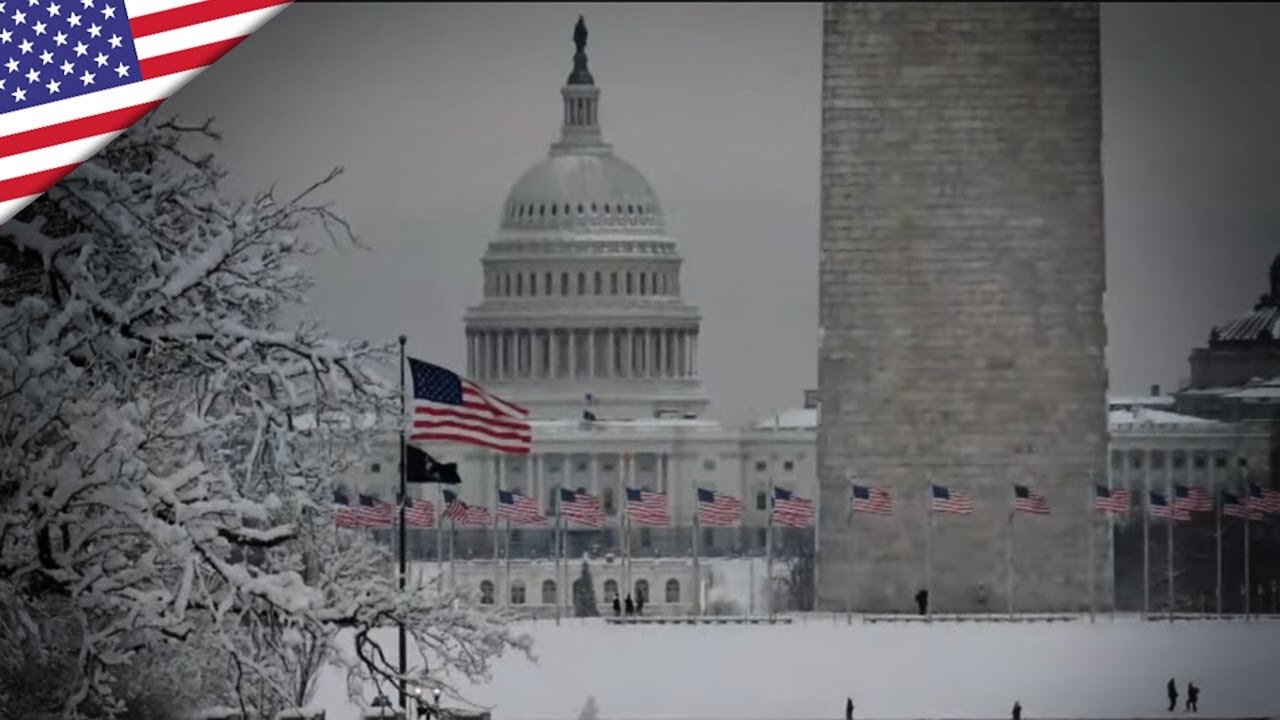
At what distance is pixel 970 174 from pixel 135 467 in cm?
4339

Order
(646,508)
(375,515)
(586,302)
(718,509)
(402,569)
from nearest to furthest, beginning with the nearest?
(402,569), (375,515), (718,509), (646,508), (586,302)

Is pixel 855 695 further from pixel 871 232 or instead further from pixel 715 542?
pixel 715 542

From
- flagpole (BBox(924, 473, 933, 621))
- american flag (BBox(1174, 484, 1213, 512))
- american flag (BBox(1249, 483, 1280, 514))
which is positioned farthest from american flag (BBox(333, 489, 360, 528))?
american flag (BBox(1249, 483, 1280, 514))

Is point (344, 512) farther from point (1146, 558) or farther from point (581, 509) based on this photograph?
point (1146, 558)

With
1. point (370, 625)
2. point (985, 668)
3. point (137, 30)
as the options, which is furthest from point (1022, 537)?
point (137, 30)

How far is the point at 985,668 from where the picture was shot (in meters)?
70.1

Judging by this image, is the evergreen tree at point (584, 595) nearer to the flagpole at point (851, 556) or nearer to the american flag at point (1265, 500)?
the flagpole at point (851, 556)

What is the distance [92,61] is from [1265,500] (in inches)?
2162

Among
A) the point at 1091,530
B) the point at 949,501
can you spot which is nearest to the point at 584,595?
the point at 1091,530

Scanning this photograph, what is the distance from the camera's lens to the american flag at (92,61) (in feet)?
96.5

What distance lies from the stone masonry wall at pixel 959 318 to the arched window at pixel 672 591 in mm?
36312

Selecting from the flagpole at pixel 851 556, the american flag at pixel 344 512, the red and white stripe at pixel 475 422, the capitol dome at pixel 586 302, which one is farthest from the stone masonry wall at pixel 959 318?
the capitol dome at pixel 586 302

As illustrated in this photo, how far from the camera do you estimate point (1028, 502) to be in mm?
79062

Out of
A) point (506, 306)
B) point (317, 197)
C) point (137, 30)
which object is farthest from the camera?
point (506, 306)
